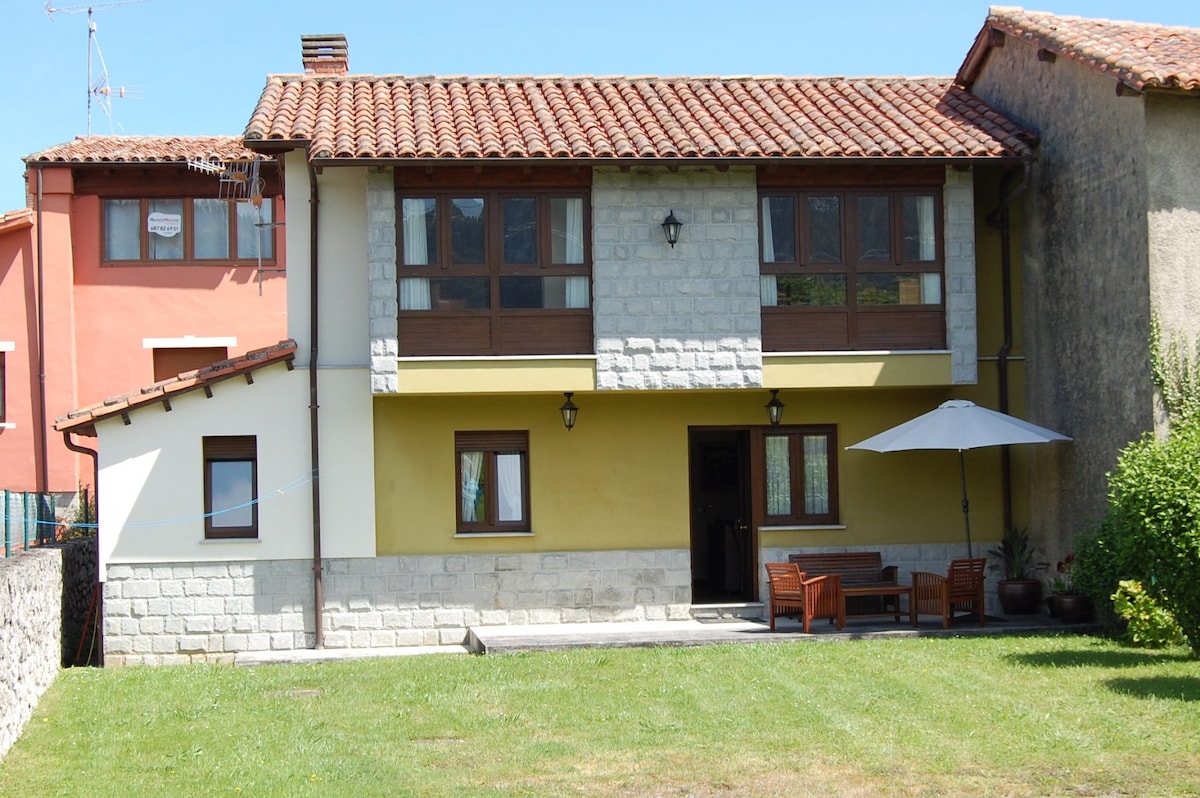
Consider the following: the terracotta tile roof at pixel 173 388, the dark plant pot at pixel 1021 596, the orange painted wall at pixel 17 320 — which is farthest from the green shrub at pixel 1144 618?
the orange painted wall at pixel 17 320

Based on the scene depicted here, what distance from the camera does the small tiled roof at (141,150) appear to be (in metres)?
25.7

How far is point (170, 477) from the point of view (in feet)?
56.9

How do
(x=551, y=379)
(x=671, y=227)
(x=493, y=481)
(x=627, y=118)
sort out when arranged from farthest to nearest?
(x=627, y=118) < (x=493, y=481) < (x=671, y=227) < (x=551, y=379)

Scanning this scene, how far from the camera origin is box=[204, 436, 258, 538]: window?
17547mm

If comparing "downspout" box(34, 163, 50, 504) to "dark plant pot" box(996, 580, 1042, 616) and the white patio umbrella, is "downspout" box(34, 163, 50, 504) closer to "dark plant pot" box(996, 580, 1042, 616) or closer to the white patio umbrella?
the white patio umbrella

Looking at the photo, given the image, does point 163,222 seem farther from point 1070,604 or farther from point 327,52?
point 1070,604

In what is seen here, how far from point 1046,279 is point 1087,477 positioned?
8.90ft

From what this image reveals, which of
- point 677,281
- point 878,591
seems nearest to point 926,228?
point 677,281

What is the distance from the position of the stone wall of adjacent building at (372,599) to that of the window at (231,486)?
1.69 ft

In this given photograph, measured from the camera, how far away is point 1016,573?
18.0 meters

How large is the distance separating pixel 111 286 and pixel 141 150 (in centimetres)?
268

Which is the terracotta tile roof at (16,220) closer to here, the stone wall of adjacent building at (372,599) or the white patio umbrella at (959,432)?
the stone wall of adjacent building at (372,599)

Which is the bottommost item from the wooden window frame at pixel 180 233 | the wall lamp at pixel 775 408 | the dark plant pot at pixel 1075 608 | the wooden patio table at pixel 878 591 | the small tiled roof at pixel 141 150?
the dark plant pot at pixel 1075 608

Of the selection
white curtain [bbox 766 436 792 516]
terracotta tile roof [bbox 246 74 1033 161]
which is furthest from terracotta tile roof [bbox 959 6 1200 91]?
white curtain [bbox 766 436 792 516]
